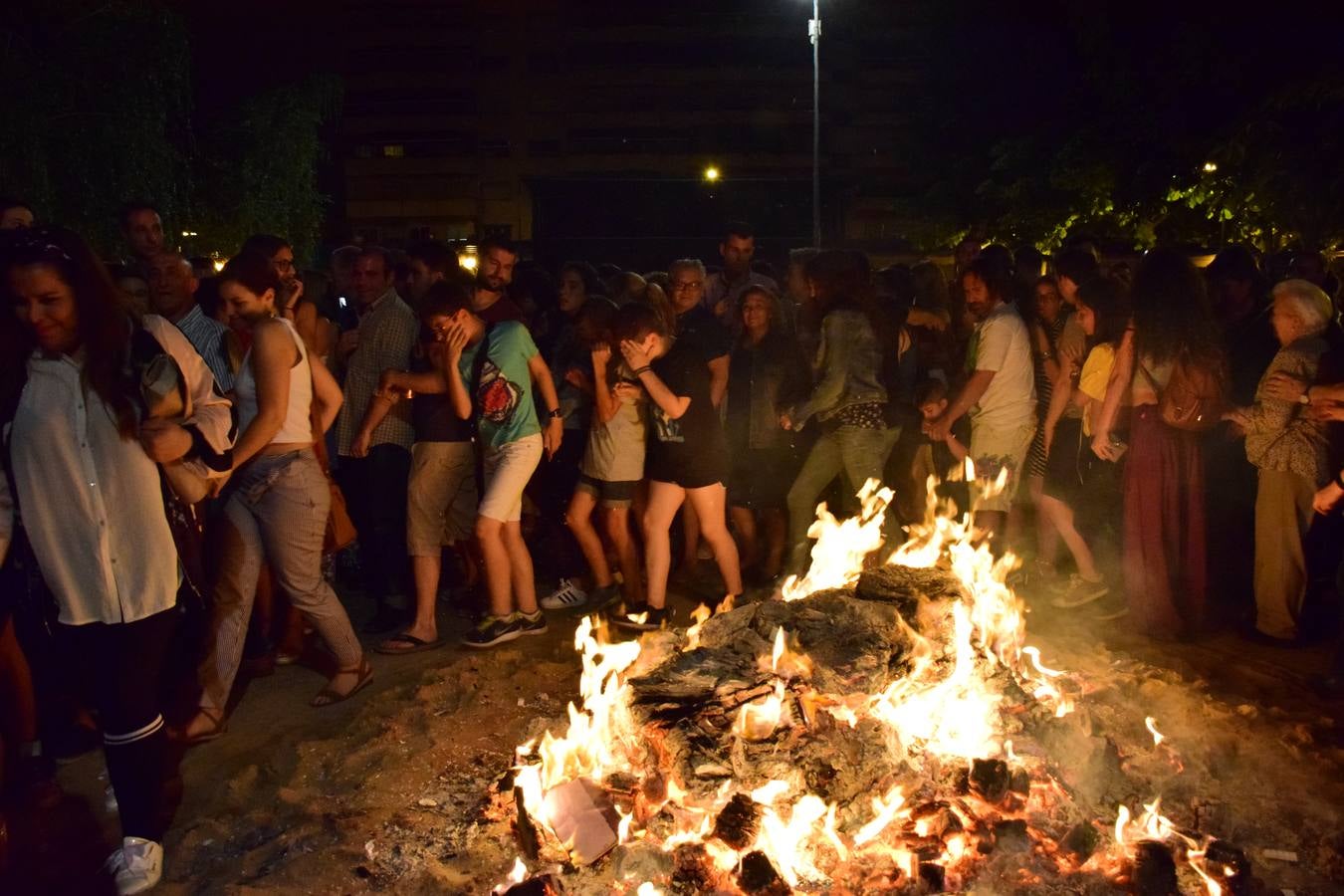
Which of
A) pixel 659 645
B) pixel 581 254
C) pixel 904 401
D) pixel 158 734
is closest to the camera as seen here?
pixel 158 734

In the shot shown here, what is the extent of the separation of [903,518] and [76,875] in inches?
233

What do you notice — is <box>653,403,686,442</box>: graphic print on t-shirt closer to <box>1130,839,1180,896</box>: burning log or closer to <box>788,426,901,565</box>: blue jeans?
<box>788,426,901,565</box>: blue jeans

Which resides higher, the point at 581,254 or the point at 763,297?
the point at 581,254

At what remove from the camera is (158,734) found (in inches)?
150

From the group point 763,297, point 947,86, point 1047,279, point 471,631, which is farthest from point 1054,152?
point 471,631

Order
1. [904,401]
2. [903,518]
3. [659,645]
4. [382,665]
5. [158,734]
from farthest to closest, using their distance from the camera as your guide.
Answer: [903,518] → [904,401] → [382,665] → [659,645] → [158,734]

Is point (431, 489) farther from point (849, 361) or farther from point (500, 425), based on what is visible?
point (849, 361)

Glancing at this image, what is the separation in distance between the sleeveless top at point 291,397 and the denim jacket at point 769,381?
10.3ft

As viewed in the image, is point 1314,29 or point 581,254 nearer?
point 1314,29

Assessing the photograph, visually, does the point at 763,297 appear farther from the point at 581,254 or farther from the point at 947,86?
the point at 581,254

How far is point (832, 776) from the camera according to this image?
3.75 metres

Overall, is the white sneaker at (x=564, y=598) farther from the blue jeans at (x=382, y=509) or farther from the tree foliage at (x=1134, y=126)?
the tree foliage at (x=1134, y=126)

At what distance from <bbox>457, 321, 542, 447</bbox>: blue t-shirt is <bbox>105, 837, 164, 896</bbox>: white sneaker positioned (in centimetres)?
283

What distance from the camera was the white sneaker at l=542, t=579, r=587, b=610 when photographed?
665 cm
